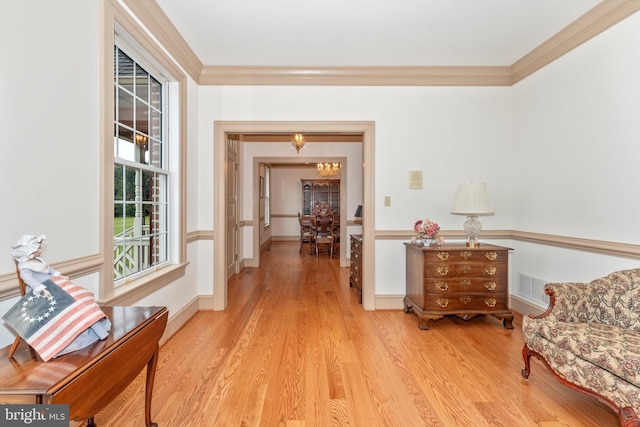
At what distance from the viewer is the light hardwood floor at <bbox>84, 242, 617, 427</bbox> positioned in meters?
1.75

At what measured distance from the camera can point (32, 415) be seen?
97 cm

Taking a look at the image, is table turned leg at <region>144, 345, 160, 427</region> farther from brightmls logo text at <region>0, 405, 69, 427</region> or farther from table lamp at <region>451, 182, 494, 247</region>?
table lamp at <region>451, 182, 494, 247</region>

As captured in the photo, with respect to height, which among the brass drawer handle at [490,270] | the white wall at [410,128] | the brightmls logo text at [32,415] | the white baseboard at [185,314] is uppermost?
the white wall at [410,128]

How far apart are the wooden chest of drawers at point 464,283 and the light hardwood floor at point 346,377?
18cm

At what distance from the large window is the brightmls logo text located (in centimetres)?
130

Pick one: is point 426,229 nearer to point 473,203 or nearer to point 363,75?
point 473,203

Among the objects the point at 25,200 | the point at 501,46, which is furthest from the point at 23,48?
the point at 501,46

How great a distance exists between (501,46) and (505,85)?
602mm

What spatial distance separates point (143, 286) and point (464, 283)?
2724 mm

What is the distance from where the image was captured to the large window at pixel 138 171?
229 centimetres

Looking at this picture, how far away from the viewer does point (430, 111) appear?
3568 millimetres

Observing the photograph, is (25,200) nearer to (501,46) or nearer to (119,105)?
(119,105)

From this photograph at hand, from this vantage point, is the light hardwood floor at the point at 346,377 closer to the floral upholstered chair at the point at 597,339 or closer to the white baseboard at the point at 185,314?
the white baseboard at the point at 185,314

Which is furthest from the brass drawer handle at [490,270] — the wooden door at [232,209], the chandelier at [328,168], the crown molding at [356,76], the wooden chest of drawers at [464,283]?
the chandelier at [328,168]
